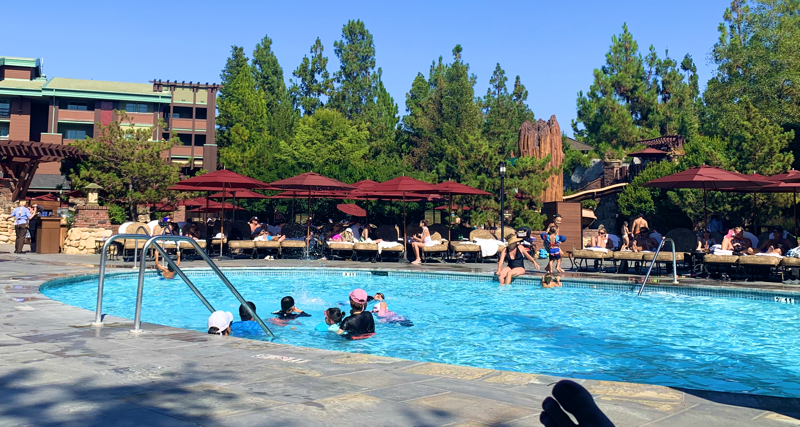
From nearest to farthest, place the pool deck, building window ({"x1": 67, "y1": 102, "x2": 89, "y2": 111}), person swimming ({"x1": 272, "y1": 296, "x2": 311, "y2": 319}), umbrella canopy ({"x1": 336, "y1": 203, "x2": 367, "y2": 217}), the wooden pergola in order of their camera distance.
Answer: the pool deck → person swimming ({"x1": 272, "y1": 296, "x2": 311, "y2": 319}) → the wooden pergola → umbrella canopy ({"x1": 336, "y1": 203, "x2": 367, "y2": 217}) → building window ({"x1": 67, "y1": 102, "x2": 89, "y2": 111})

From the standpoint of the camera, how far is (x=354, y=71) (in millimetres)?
70750

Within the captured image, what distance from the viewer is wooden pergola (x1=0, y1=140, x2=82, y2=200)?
2503cm

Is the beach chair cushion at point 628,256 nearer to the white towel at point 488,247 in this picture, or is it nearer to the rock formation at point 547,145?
the white towel at point 488,247

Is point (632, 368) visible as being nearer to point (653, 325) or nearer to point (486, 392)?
point (653, 325)

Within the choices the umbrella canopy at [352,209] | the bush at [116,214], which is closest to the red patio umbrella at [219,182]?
the bush at [116,214]

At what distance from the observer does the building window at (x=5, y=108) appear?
53.7 metres

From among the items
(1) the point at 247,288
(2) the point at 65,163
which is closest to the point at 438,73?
(2) the point at 65,163

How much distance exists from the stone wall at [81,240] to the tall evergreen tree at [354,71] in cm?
4805

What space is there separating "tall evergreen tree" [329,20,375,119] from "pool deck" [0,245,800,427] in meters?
62.8

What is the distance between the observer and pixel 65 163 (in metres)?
26.9

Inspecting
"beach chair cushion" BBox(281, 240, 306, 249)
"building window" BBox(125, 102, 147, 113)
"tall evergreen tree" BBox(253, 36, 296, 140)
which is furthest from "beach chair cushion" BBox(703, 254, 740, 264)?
"tall evergreen tree" BBox(253, 36, 296, 140)

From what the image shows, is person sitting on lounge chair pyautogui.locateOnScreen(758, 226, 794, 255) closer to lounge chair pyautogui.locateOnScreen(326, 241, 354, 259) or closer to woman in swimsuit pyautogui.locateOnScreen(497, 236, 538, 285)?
woman in swimsuit pyautogui.locateOnScreen(497, 236, 538, 285)

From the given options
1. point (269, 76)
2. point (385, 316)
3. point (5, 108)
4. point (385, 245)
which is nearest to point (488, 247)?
point (385, 245)

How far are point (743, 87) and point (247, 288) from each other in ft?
115
